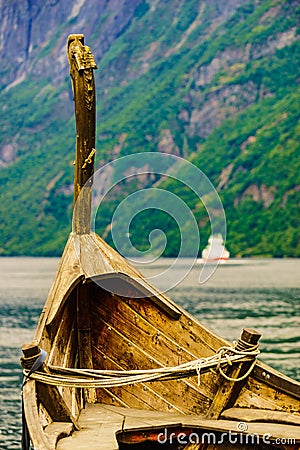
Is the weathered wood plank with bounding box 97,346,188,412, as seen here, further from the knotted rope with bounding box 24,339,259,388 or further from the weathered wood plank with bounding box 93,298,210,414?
the knotted rope with bounding box 24,339,259,388

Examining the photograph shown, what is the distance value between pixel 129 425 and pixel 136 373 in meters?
0.81

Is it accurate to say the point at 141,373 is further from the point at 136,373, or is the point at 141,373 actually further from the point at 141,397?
the point at 141,397

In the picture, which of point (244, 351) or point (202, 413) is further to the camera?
point (202, 413)

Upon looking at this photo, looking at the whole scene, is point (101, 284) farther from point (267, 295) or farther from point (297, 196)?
point (297, 196)

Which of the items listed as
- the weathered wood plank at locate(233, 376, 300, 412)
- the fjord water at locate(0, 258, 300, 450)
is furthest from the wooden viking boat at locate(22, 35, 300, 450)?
the fjord water at locate(0, 258, 300, 450)

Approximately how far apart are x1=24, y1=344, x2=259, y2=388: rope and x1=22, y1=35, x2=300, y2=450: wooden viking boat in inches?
0.5

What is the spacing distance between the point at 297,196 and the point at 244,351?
14076cm

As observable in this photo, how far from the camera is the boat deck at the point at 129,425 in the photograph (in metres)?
8.34

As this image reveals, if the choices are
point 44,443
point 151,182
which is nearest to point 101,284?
point 44,443

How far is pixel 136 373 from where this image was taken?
874 centimetres

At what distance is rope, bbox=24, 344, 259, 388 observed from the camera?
8.45m

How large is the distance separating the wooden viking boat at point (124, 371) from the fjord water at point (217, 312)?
2.34ft

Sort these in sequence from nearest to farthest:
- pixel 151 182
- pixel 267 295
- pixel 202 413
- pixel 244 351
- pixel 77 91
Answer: pixel 244 351 → pixel 202 413 → pixel 77 91 → pixel 267 295 → pixel 151 182

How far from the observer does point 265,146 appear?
166 metres
